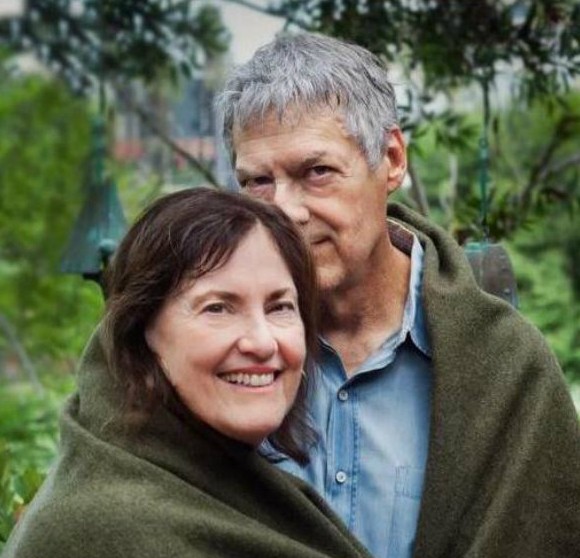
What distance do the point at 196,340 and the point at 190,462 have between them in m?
0.20

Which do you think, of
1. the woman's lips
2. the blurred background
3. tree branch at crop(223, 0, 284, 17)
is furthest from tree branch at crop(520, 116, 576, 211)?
the woman's lips

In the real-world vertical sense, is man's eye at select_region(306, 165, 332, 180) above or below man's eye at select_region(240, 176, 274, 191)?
above

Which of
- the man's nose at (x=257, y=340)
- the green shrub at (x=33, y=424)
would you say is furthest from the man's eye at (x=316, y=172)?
the green shrub at (x=33, y=424)

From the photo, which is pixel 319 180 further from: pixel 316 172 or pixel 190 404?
pixel 190 404

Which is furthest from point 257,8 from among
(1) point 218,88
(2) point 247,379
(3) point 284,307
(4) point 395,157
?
(2) point 247,379

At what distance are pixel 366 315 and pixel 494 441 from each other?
365 millimetres

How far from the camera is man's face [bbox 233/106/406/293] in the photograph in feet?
9.88

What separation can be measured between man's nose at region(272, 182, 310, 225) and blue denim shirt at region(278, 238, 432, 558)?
282mm

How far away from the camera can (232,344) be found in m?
2.54

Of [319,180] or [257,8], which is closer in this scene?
[319,180]

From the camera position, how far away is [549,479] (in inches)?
120

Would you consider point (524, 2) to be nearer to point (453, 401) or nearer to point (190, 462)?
point (453, 401)

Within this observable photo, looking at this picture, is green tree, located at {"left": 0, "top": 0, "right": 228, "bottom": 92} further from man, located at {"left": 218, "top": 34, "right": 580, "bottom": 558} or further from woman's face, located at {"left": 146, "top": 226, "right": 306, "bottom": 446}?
woman's face, located at {"left": 146, "top": 226, "right": 306, "bottom": 446}

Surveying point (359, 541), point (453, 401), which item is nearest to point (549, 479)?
point (453, 401)
